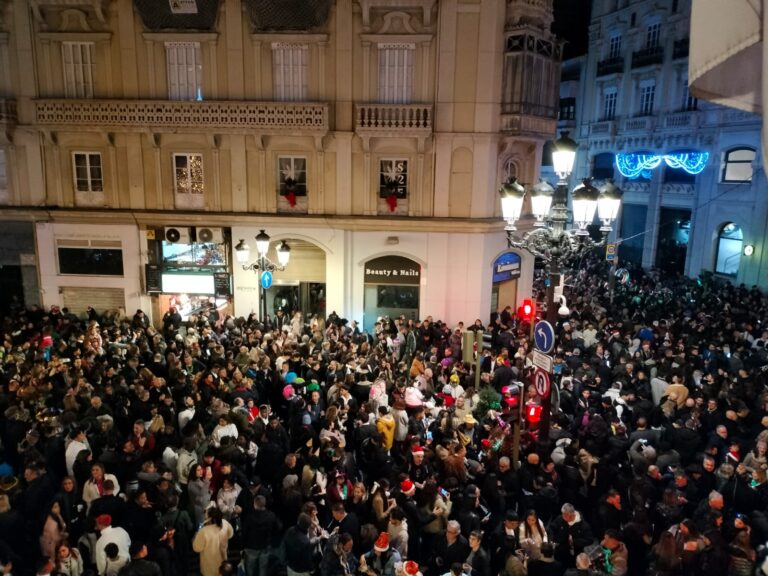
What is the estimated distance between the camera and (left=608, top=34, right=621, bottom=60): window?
3531cm

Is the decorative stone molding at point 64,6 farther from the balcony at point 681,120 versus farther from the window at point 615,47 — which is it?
the window at point 615,47

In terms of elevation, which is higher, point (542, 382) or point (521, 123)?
point (521, 123)

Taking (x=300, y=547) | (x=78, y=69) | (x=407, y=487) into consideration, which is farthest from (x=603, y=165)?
(x=300, y=547)

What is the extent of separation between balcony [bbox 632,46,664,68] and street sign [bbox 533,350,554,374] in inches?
1135

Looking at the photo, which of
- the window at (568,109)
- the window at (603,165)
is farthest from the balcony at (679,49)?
the window at (568,109)

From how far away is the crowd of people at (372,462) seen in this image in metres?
7.50

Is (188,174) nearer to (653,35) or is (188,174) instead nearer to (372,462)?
(372,462)

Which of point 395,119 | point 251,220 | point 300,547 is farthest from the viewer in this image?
point 251,220

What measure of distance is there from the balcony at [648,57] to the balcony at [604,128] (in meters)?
3.52

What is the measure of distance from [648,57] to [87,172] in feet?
95.7

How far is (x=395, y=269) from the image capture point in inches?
827

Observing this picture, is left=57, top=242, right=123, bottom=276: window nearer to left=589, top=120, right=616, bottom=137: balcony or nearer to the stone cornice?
the stone cornice

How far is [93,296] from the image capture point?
854 inches

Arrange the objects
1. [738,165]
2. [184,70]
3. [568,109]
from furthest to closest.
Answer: [568,109], [738,165], [184,70]
